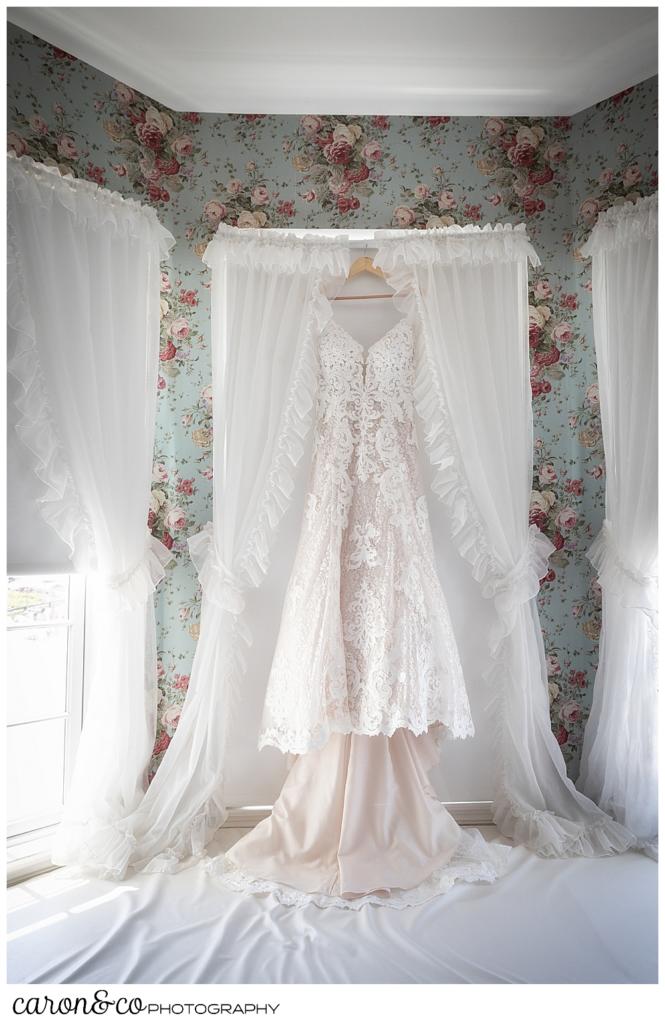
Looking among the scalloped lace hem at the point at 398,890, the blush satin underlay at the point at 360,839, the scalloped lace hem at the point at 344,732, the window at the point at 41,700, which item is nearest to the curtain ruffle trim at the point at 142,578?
the window at the point at 41,700

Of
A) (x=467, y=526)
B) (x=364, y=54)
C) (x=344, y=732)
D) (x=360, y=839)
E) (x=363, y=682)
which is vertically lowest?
(x=360, y=839)

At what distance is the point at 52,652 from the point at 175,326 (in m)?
1.27

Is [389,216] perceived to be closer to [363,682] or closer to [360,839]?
[363,682]

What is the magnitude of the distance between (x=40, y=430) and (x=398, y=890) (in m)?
1.75

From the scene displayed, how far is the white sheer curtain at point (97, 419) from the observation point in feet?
6.10

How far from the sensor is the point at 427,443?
218cm

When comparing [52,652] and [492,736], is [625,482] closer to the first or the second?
[492,736]

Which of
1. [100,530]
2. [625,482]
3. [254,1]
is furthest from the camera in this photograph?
[625,482]

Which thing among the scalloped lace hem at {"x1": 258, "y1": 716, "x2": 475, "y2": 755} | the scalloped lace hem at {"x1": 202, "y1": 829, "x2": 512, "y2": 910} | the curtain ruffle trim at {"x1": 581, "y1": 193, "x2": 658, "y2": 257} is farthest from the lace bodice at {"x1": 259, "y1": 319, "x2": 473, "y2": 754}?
the curtain ruffle trim at {"x1": 581, "y1": 193, "x2": 658, "y2": 257}

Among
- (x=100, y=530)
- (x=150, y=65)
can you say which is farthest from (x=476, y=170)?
(x=100, y=530)

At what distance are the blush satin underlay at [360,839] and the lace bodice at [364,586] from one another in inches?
7.3

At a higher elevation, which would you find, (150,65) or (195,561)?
(150,65)

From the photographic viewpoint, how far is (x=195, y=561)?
2.20 m

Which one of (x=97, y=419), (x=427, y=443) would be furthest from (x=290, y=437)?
(x=97, y=419)
